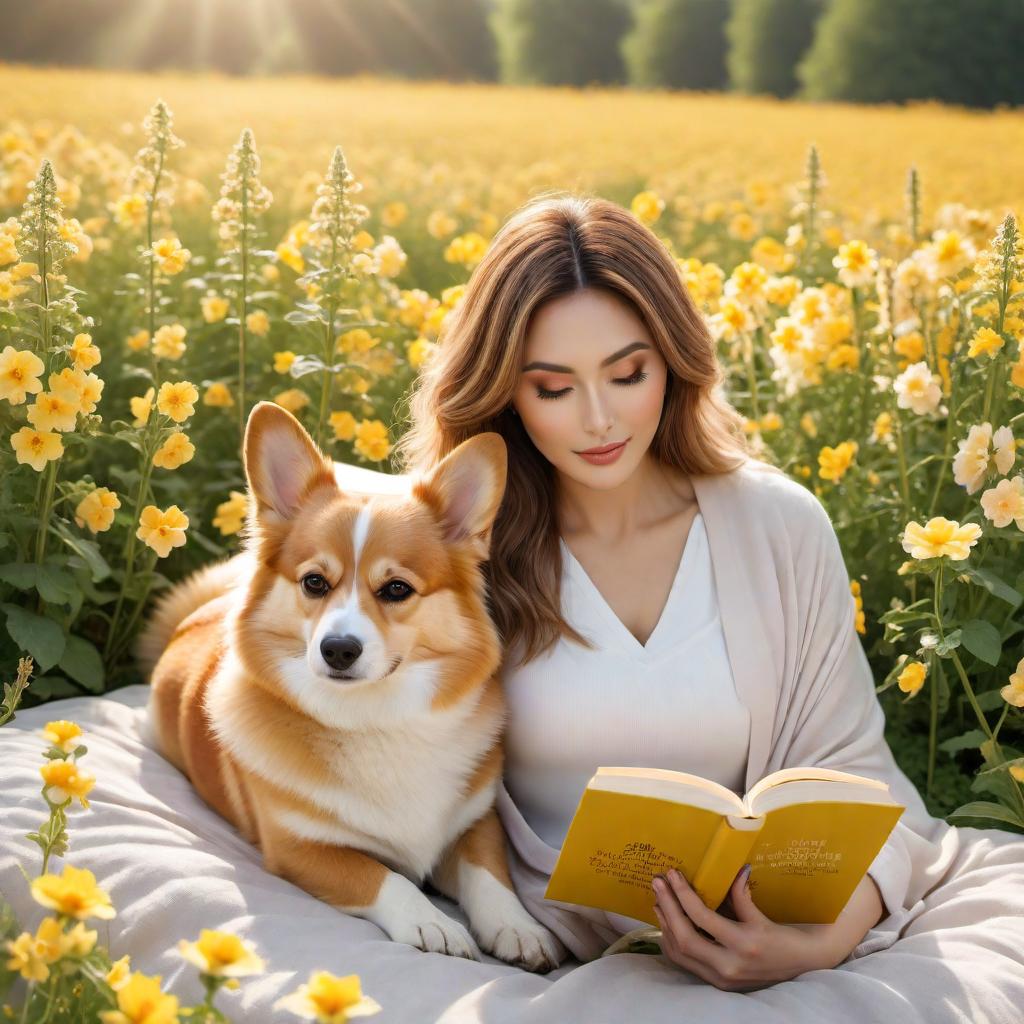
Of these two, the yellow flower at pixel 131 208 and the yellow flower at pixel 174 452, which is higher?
the yellow flower at pixel 131 208

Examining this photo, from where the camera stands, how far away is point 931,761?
9.49 ft

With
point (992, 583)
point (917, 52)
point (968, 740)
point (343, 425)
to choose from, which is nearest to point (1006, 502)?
point (992, 583)

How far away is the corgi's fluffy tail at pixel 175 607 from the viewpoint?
3127mm

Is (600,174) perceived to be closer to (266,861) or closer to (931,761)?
(931,761)

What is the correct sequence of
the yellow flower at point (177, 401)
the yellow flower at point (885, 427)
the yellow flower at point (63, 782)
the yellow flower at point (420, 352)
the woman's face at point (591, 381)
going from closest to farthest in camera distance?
1. the yellow flower at point (63, 782)
2. the woman's face at point (591, 381)
3. the yellow flower at point (177, 401)
4. the yellow flower at point (885, 427)
5. the yellow flower at point (420, 352)

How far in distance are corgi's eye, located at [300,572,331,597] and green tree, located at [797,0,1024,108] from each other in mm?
5528

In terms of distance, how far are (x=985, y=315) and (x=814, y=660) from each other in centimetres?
94

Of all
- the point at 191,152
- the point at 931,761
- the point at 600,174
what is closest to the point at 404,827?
the point at 931,761

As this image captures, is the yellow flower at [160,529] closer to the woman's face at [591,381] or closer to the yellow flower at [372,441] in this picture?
the yellow flower at [372,441]

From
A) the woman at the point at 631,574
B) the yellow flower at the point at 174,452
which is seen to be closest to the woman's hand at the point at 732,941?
the woman at the point at 631,574

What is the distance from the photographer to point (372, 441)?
3.22 meters

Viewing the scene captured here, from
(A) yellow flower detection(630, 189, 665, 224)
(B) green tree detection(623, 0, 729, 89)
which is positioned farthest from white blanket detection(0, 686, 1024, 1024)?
(B) green tree detection(623, 0, 729, 89)

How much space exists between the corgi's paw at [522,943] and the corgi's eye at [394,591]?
66cm

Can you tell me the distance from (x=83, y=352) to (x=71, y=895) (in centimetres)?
157
